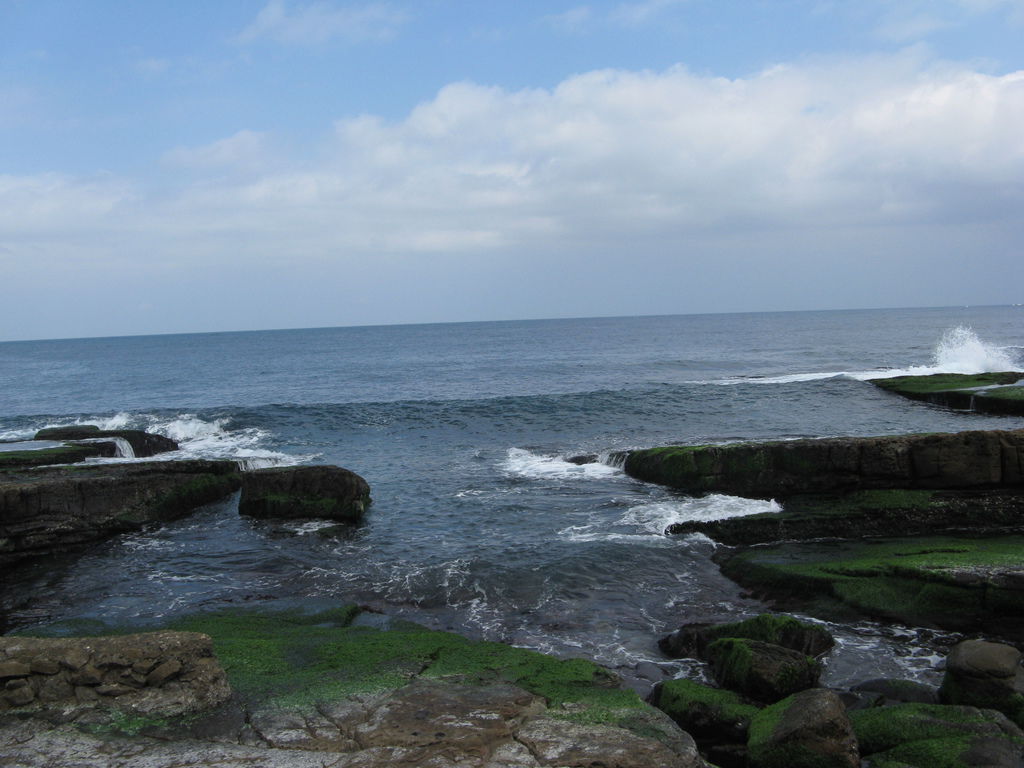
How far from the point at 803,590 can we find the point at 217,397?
58.5 m

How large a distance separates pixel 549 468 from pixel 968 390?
26.1 meters

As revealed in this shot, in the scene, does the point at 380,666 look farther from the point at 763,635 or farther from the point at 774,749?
the point at 763,635

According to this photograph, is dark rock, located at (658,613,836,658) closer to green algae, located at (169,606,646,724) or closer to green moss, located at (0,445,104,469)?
green algae, located at (169,606,646,724)

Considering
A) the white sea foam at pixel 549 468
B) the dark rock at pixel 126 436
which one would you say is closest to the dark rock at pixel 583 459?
the white sea foam at pixel 549 468

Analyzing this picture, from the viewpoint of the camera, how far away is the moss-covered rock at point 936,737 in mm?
9281

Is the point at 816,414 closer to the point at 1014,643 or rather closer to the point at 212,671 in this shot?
the point at 1014,643

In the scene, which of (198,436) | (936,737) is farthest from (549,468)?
(198,436)

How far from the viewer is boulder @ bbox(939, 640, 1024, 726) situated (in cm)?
1066

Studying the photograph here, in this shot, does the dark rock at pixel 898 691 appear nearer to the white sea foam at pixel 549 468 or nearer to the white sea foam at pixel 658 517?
the white sea foam at pixel 658 517

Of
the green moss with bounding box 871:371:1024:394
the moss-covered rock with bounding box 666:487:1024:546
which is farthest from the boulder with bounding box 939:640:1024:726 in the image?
the green moss with bounding box 871:371:1024:394

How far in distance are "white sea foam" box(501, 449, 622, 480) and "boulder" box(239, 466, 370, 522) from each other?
791cm

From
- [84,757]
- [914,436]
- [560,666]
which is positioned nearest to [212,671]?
[84,757]

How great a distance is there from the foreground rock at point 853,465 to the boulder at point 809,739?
1308 cm

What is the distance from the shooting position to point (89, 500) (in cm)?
2166
